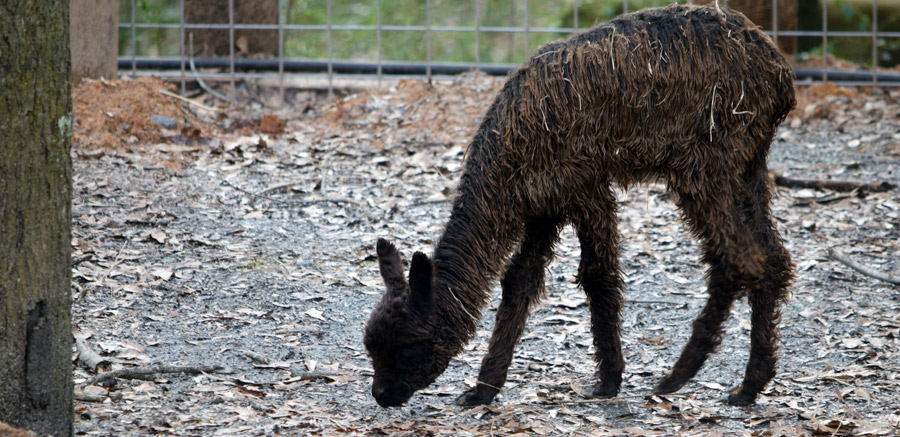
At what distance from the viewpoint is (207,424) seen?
4492 mm

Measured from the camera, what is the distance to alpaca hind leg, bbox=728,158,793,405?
5.12 meters

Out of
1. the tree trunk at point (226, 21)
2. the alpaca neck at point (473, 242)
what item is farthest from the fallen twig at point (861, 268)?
the tree trunk at point (226, 21)

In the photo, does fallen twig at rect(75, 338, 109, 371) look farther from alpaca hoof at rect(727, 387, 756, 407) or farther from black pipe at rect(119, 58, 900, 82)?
black pipe at rect(119, 58, 900, 82)

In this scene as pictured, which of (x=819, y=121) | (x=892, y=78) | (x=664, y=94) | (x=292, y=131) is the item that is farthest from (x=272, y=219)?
(x=892, y=78)

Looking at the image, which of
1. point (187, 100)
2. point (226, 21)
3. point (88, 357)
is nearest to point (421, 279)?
point (88, 357)

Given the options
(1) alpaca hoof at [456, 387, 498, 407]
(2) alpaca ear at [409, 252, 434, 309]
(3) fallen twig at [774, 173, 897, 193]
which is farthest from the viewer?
(3) fallen twig at [774, 173, 897, 193]

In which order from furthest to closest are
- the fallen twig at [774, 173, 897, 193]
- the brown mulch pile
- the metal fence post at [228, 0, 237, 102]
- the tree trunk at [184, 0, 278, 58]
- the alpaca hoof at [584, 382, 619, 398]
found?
the tree trunk at [184, 0, 278, 58]
the metal fence post at [228, 0, 237, 102]
the brown mulch pile
the fallen twig at [774, 173, 897, 193]
the alpaca hoof at [584, 382, 619, 398]

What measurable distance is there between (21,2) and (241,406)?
2.34 metres

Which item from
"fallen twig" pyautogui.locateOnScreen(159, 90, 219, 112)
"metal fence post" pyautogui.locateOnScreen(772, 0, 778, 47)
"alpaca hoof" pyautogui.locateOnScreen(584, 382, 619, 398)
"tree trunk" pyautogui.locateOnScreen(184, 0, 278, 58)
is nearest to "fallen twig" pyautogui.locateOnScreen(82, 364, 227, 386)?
"alpaca hoof" pyautogui.locateOnScreen(584, 382, 619, 398)

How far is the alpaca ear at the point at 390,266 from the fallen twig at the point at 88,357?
1726 mm

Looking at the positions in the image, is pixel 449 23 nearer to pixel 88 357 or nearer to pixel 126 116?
pixel 126 116

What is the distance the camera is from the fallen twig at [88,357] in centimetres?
501

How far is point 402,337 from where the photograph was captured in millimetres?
4727

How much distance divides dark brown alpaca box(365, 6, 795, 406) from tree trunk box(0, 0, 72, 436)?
1.65 metres
